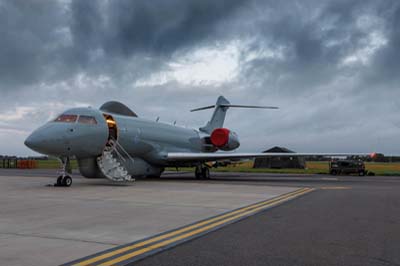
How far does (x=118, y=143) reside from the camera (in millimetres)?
19359

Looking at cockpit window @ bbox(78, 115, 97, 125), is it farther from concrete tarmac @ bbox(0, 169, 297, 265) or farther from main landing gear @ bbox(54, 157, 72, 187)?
concrete tarmac @ bbox(0, 169, 297, 265)

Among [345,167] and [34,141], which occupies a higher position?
[34,141]

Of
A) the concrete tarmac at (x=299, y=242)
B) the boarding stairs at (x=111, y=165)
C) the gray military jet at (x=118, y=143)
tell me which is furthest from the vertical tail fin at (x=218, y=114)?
the concrete tarmac at (x=299, y=242)

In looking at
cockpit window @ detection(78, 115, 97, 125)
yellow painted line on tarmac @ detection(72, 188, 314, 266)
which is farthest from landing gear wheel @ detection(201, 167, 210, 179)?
yellow painted line on tarmac @ detection(72, 188, 314, 266)

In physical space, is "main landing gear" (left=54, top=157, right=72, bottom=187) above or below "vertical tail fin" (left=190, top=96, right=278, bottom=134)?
below

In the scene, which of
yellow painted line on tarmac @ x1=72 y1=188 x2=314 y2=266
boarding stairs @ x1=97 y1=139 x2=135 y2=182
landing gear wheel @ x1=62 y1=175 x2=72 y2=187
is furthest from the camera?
boarding stairs @ x1=97 y1=139 x2=135 y2=182

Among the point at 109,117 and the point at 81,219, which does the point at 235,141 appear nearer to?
the point at 109,117

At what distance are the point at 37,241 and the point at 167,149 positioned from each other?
18187 millimetres

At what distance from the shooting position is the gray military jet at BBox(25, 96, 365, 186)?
16.1 meters

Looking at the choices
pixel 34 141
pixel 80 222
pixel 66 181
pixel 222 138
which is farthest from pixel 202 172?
pixel 80 222

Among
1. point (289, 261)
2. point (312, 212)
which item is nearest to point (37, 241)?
point (289, 261)

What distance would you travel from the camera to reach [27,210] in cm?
873

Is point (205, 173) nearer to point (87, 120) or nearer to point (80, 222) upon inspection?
point (87, 120)

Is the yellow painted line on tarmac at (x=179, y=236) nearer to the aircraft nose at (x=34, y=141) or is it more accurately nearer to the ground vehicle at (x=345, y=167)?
the aircraft nose at (x=34, y=141)
